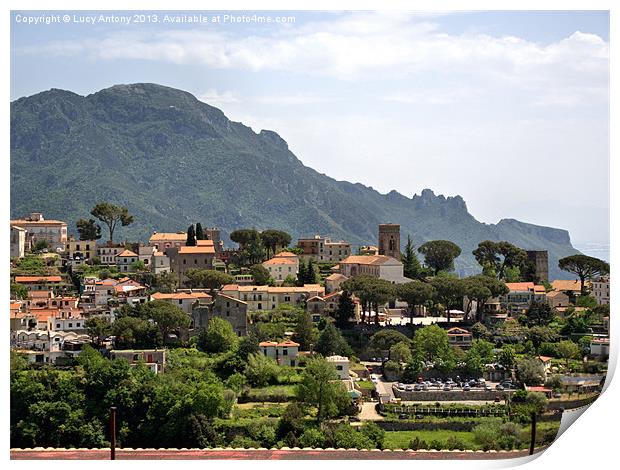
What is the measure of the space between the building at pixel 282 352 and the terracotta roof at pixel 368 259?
159 inches

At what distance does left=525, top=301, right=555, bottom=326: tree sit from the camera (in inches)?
568

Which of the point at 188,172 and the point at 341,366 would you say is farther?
the point at 188,172

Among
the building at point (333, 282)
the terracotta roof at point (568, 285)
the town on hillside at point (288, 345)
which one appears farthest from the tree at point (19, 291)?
the terracotta roof at point (568, 285)

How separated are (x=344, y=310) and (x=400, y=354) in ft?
5.09

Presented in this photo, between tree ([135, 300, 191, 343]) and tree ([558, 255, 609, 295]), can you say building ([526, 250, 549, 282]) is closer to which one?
tree ([558, 255, 609, 295])

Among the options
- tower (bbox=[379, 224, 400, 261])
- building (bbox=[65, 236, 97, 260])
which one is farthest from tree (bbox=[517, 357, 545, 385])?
building (bbox=[65, 236, 97, 260])

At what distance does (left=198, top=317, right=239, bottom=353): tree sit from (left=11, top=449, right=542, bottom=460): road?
183 inches

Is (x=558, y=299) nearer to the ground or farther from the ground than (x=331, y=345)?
farther from the ground

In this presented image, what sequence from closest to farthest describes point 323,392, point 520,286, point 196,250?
point 323,392, point 520,286, point 196,250

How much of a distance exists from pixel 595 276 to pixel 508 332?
102 inches

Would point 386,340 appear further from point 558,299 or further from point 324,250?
point 324,250

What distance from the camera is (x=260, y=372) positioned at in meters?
11.9

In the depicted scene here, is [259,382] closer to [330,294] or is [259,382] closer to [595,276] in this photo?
[330,294]

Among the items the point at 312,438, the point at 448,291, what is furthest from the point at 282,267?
the point at 312,438
